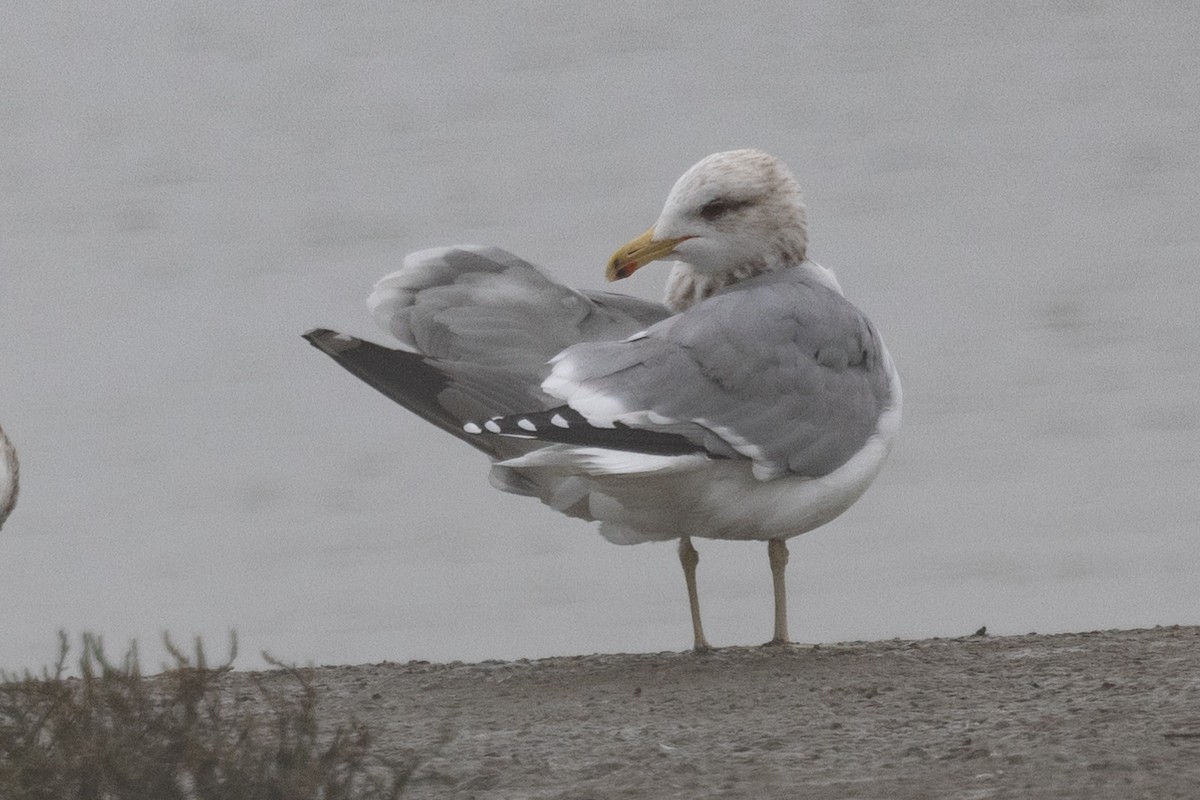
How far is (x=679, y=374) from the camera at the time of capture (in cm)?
383

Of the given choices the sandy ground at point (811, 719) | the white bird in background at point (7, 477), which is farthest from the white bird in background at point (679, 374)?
the white bird in background at point (7, 477)

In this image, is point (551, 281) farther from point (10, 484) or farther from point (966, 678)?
point (10, 484)

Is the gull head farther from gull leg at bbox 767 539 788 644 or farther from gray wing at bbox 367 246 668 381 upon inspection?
gull leg at bbox 767 539 788 644

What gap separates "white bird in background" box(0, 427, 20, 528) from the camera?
489cm

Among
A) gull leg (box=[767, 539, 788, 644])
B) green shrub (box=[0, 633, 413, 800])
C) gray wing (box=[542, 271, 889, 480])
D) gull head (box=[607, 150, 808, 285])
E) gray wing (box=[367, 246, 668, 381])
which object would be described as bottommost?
green shrub (box=[0, 633, 413, 800])

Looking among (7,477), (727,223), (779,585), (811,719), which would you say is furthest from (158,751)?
(7,477)

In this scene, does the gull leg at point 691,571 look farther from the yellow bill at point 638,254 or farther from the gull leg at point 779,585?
the yellow bill at point 638,254

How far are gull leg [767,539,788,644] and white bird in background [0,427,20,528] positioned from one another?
191 centimetres

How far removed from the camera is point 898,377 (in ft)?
13.7

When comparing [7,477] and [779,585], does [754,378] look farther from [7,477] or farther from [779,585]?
[7,477]

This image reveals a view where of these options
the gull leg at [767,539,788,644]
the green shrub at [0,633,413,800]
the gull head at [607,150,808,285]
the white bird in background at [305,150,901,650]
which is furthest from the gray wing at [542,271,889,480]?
the green shrub at [0,633,413,800]

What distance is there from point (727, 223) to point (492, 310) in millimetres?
520

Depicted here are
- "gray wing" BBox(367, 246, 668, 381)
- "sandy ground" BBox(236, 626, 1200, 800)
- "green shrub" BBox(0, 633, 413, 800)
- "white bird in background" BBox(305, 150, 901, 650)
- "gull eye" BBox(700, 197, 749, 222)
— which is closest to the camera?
"green shrub" BBox(0, 633, 413, 800)

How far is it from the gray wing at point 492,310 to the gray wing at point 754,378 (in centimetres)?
10
